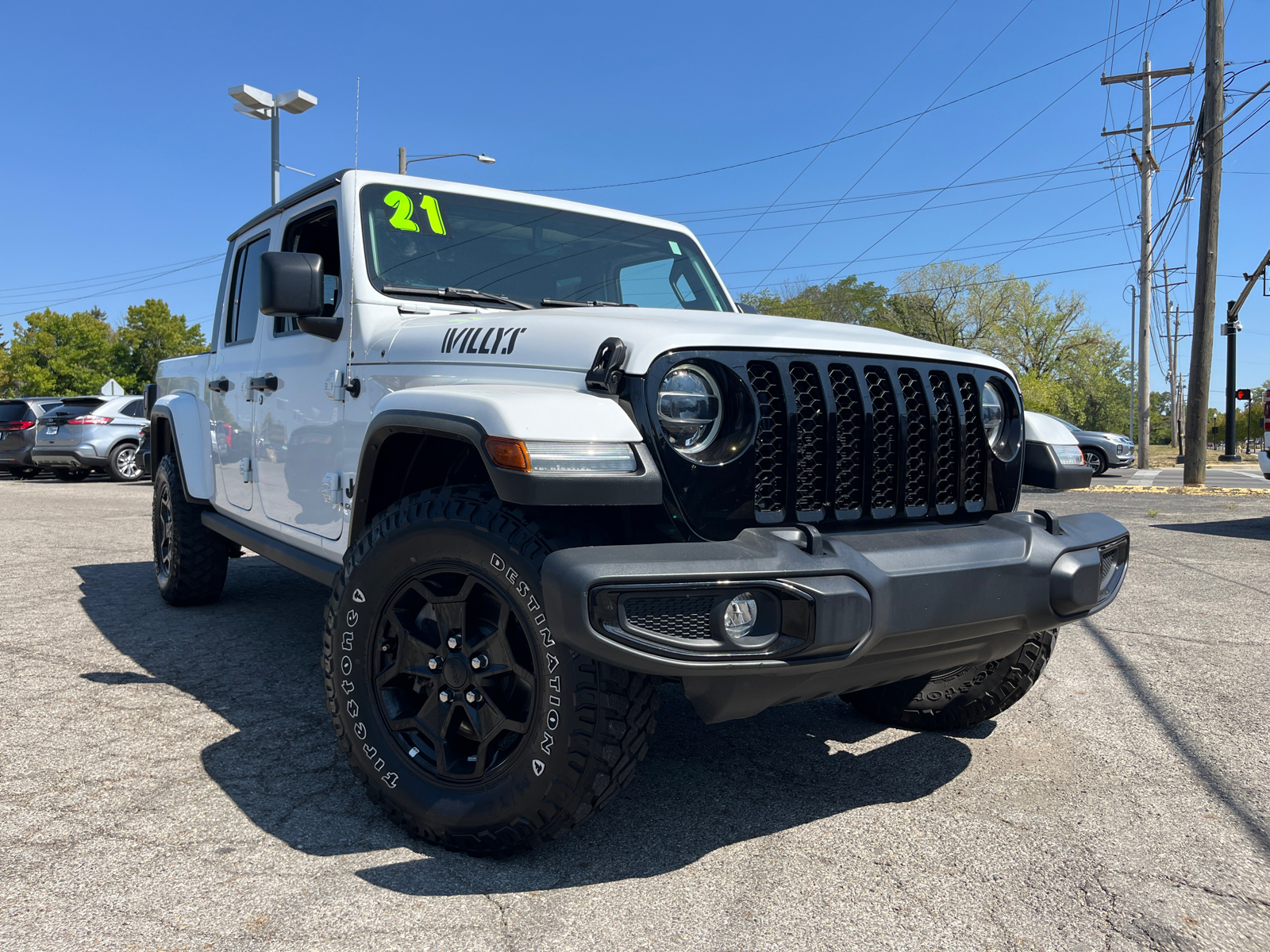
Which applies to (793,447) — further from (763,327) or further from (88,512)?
(88,512)

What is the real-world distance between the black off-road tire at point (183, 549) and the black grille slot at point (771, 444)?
3.81 metres

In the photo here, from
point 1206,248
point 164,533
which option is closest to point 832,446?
point 164,533

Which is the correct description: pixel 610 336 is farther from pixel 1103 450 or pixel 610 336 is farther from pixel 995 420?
pixel 1103 450

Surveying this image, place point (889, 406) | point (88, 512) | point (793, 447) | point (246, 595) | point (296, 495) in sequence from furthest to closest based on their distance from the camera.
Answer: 1. point (88, 512)
2. point (246, 595)
3. point (296, 495)
4. point (889, 406)
5. point (793, 447)

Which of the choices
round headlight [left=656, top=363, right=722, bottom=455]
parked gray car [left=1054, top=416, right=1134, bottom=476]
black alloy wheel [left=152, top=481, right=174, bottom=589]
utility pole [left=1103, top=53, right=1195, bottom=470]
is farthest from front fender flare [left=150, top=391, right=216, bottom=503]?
utility pole [left=1103, top=53, right=1195, bottom=470]

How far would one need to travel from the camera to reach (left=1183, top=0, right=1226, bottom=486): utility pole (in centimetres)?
1584

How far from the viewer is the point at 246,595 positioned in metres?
A: 5.84

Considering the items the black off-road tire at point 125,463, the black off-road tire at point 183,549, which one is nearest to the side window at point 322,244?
the black off-road tire at point 183,549

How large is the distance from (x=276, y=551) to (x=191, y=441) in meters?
1.54

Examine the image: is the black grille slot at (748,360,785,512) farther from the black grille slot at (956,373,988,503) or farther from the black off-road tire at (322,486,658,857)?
the black grille slot at (956,373,988,503)

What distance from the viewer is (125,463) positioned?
55.3 feet

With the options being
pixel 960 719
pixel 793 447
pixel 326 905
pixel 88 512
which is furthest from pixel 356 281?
pixel 88 512

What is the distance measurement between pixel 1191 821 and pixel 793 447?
161 cm

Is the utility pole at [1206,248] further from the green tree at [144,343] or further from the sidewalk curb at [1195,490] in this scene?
the green tree at [144,343]
